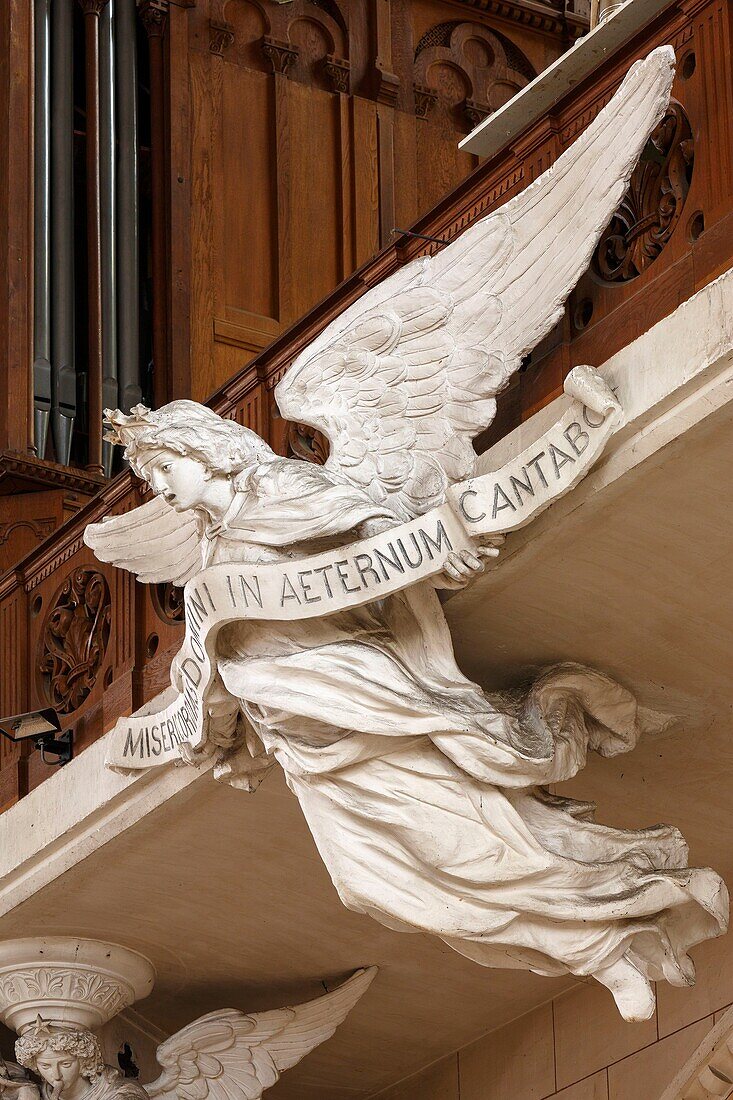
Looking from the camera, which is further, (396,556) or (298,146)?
(298,146)

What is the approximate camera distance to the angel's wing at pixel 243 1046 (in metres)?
7.17

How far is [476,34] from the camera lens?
10734 millimetres

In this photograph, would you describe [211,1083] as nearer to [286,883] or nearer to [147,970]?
[147,970]

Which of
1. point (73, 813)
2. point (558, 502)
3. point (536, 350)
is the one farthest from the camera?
point (73, 813)

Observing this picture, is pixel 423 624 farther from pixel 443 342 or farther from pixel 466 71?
pixel 466 71

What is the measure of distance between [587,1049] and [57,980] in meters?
1.71

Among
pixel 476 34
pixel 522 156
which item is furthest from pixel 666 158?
pixel 476 34

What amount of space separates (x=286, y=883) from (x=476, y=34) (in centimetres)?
537

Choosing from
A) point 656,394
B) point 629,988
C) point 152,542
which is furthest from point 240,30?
point 629,988

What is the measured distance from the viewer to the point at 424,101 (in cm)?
1037

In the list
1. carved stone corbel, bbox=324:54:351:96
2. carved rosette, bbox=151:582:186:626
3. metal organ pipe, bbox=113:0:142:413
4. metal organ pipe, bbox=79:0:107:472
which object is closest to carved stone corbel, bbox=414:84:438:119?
carved stone corbel, bbox=324:54:351:96

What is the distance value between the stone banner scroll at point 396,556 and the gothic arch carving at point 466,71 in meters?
5.37

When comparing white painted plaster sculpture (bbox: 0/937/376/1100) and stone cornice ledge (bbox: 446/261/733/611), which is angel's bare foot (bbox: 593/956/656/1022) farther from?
white painted plaster sculpture (bbox: 0/937/376/1100)

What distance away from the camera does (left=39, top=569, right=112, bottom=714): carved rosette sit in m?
6.76
